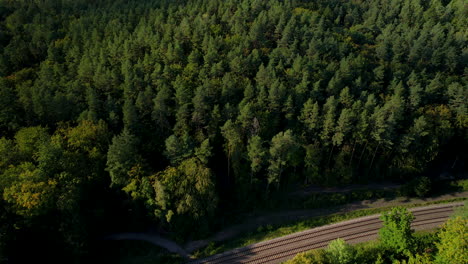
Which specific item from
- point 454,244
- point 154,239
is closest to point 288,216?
point 154,239

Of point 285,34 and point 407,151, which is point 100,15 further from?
point 407,151

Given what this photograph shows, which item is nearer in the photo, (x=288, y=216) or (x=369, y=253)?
(x=369, y=253)

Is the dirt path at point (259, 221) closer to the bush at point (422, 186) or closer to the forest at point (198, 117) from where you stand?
the forest at point (198, 117)

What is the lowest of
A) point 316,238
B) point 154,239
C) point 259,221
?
point 316,238

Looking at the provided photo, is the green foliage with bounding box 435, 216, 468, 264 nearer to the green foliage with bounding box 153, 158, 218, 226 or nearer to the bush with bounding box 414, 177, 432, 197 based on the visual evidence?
the bush with bounding box 414, 177, 432, 197

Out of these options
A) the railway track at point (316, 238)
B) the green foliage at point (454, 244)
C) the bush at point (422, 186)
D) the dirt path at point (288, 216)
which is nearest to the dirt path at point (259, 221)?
the dirt path at point (288, 216)

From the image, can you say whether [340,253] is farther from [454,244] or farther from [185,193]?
[185,193]
